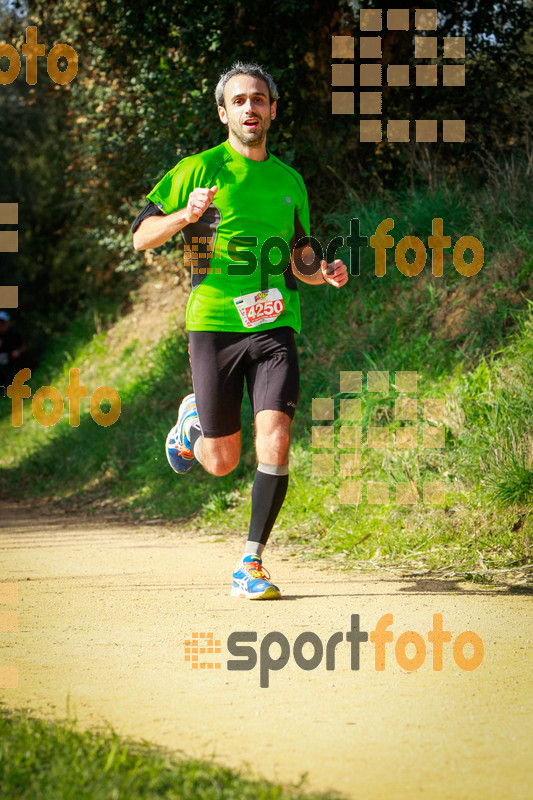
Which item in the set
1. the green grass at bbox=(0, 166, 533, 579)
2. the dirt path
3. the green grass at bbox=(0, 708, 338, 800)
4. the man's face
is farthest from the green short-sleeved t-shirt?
the green grass at bbox=(0, 708, 338, 800)

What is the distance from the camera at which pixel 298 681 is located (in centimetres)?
360

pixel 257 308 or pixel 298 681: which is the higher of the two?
pixel 257 308

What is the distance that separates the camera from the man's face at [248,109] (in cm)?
514

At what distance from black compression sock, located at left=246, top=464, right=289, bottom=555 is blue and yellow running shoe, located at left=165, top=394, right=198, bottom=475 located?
30.5 inches

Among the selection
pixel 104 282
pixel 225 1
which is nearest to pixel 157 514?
pixel 225 1

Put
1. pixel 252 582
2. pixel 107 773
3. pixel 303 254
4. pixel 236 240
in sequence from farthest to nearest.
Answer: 1. pixel 303 254
2. pixel 236 240
3. pixel 252 582
4. pixel 107 773

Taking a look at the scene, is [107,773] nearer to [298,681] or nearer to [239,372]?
[298,681]

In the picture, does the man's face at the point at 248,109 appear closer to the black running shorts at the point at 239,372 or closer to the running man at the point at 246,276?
the running man at the point at 246,276

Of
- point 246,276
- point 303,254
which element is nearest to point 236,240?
point 246,276

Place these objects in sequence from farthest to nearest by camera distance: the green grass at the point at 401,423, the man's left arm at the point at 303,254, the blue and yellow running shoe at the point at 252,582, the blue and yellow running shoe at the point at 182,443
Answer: the green grass at the point at 401,423 → the blue and yellow running shoe at the point at 182,443 → the man's left arm at the point at 303,254 → the blue and yellow running shoe at the point at 252,582

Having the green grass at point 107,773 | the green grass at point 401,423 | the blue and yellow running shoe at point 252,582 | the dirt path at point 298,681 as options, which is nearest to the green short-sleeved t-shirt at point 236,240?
the blue and yellow running shoe at point 252,582

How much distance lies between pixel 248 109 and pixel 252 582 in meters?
2.46

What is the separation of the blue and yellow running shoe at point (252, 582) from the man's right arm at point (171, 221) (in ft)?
5.62

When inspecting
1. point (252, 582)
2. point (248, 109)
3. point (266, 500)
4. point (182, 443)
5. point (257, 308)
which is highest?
point (248, 109)
